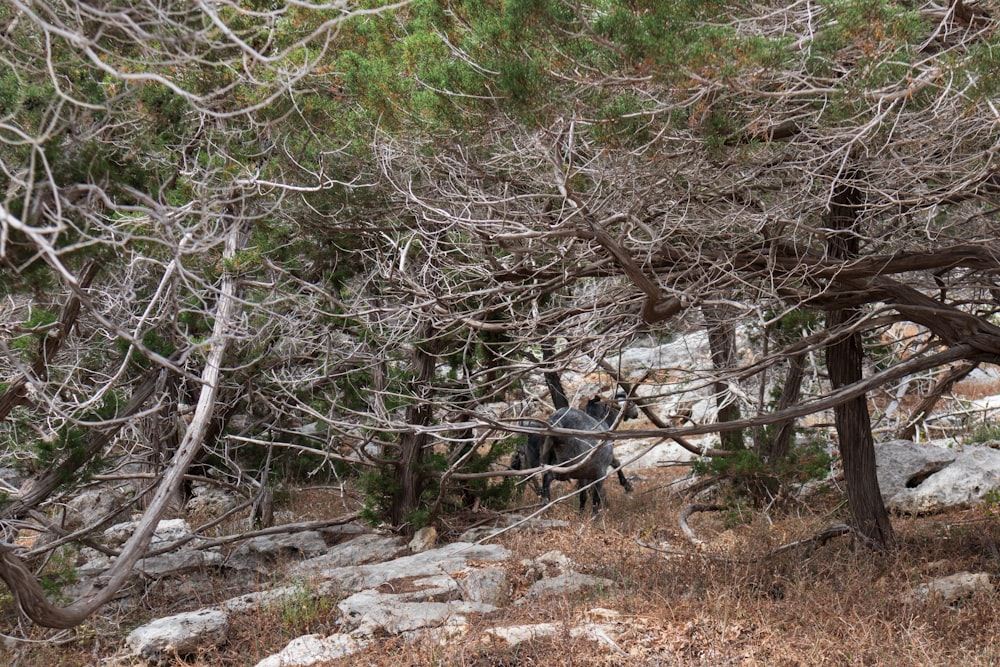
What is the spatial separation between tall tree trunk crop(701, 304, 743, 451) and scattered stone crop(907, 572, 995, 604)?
6.70ft

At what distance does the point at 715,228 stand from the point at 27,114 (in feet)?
15.0

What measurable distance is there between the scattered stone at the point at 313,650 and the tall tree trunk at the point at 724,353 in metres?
3.41

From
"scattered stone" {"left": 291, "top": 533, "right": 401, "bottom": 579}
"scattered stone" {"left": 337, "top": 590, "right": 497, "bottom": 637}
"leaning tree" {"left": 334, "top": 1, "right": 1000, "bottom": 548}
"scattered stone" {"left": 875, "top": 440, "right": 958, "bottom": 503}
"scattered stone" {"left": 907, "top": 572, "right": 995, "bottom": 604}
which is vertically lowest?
"scattered stone" {"left": 907, "top": 572, "right": 995, "bottom": 604}

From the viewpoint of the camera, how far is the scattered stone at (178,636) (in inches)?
259

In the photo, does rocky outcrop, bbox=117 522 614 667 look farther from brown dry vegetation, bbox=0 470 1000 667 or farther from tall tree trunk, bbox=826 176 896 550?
tall tree trunk, bbox=826 176 896 550

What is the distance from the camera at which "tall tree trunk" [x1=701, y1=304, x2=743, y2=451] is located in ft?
25.7

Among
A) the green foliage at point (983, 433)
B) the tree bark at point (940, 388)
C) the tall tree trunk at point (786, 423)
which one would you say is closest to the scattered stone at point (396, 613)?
the tall tree trunk at point (786, 423)

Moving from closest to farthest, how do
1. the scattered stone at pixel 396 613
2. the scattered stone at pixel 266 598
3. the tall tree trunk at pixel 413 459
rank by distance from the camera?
the scattered stone at pixel 396 613, the scattered stone at pixel 266 598, the tall tree trunk at pixel 413 459

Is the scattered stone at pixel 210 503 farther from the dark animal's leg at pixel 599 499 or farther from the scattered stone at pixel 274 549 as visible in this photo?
the dark animal's leg at pixel 599 499

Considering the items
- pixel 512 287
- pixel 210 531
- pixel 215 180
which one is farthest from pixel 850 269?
pixel 210 531

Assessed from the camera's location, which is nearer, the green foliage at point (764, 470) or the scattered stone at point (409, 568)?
the scattered stone at point (409, 568)

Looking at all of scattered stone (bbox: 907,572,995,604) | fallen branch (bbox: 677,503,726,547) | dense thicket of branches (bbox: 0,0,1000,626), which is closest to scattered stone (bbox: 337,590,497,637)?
dense thicket of branches (bbox: 0,0,1000,626)

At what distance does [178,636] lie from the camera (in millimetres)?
6609

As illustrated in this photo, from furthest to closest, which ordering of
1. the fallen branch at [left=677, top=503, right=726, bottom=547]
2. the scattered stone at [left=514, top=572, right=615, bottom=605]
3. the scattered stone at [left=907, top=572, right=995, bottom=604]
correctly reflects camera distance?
1. the fallen branch at [left=677, top=503, right=726, bottom=547]
2. the scattered stone at [left=514, top=572, right=615, bottom=605]
3. the scattered stone at [left=907, top=572, right=995, bottom=604]
